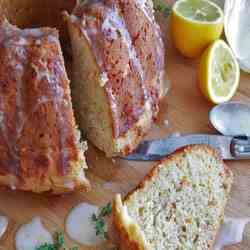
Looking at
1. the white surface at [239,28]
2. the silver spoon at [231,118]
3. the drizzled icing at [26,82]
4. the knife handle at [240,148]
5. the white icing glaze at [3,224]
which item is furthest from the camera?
the white surface at [239,28]

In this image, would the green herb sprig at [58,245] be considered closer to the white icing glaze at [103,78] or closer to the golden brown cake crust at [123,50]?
the golden brown cake crust at [123,50]

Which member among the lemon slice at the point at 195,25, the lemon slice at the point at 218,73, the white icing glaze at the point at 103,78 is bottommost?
the lemon slice at the point at 218,73

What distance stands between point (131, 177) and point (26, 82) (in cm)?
70

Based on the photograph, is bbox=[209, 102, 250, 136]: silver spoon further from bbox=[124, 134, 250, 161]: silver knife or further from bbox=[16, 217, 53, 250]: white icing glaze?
bbox=[16, 217, 53, 250]: white icing glaze

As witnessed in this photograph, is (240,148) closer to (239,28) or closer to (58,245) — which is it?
(239,28)

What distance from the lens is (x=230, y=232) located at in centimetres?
239

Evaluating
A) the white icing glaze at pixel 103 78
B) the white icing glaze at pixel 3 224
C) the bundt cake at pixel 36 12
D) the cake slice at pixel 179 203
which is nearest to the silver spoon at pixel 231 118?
the cake slice at pixel 179 203

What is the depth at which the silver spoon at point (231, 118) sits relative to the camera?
2776 mm

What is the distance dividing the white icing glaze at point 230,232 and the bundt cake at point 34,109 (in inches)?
28.9

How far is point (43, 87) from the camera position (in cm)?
225

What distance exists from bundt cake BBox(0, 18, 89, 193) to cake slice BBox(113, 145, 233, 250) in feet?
Answer: 1.13

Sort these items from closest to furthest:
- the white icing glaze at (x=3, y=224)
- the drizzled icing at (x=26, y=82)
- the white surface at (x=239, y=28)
Result: the drizzled icing at (x=26, y=82) < the white icing glaze at (x=3, y=224) < the white surface at (x=239, y=28)

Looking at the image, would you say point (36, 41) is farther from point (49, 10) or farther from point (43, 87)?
point (49, 10)

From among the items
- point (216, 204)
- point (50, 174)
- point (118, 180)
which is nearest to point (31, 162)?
point (50, 174)
